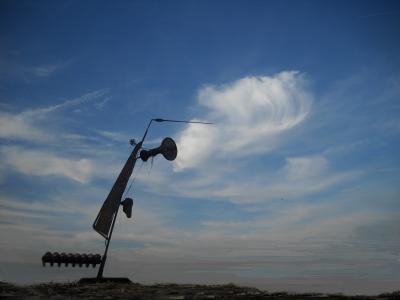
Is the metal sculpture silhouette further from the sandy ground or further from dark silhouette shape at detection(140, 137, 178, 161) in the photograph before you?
the sandy ground

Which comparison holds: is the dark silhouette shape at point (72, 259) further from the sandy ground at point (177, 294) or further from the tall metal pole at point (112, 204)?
the sandy ground at point (177, 294)

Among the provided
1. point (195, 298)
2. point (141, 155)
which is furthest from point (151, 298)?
point (141, 155)

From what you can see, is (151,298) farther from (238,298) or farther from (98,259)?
(98,259)

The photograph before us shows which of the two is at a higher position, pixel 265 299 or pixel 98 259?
pixel 98 259

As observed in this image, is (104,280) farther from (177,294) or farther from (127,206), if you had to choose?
(177,294)

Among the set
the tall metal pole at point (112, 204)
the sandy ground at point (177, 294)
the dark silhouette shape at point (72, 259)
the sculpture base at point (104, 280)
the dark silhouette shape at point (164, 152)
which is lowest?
the sandy ground at point (177, 294)

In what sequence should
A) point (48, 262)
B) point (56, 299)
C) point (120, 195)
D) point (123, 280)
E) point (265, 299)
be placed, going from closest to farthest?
point (265, 299) < point (56, 299) < point (123, 280) < point (48, 262) < point (120, 195)

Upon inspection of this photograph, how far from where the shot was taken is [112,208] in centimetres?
2902

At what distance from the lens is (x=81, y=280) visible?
85.4 ft

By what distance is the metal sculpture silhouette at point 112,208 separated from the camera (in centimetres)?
2780

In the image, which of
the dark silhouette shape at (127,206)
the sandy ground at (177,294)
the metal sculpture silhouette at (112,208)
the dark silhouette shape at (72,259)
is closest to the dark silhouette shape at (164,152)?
the metal sculpture silhouette at (112,208)

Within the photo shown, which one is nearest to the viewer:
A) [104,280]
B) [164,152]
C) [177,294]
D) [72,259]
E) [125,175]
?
[177,294]

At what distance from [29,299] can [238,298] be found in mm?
8676

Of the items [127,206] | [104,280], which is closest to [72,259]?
[104,280]
